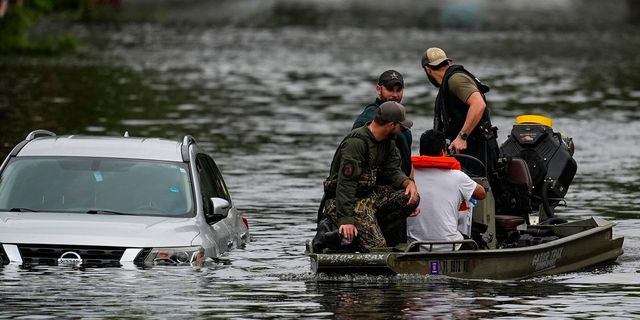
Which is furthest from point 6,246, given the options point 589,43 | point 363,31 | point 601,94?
point 363,31

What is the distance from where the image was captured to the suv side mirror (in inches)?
635

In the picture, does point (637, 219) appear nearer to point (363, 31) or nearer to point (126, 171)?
point (126, 171)

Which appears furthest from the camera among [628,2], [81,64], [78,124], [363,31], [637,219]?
[628,2]

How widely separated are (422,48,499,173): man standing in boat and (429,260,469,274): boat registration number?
2.14 metres

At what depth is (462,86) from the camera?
18.1m

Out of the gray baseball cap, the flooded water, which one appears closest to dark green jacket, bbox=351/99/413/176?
the gray baseball cap

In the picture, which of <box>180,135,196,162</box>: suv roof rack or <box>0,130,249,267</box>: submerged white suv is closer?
<box>0,130,249,267</box>: submerged white suv

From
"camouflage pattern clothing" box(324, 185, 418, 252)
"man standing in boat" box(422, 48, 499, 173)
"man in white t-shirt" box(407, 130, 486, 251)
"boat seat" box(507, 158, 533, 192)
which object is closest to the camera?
"camouflage pattern clothing" box(324, 185, 418, 252)

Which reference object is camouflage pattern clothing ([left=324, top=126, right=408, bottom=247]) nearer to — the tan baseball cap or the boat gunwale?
the boat gunwale

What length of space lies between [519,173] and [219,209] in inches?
147

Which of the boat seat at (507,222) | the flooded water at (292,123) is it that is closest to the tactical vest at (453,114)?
the boat seat at (507,222)

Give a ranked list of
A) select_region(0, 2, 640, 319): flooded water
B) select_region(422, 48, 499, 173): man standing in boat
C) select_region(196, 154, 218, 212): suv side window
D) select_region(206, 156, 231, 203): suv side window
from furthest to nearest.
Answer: select_region(422, 48, 499, 173): man standing in boat
select_region(206, 156, 231, 203): suv side window
select_region(196, 154, 218, 212): suv side window
select_region(0, 2, 640, 319): flooded water

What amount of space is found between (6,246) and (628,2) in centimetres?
13863

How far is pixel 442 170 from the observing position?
53.3ft
